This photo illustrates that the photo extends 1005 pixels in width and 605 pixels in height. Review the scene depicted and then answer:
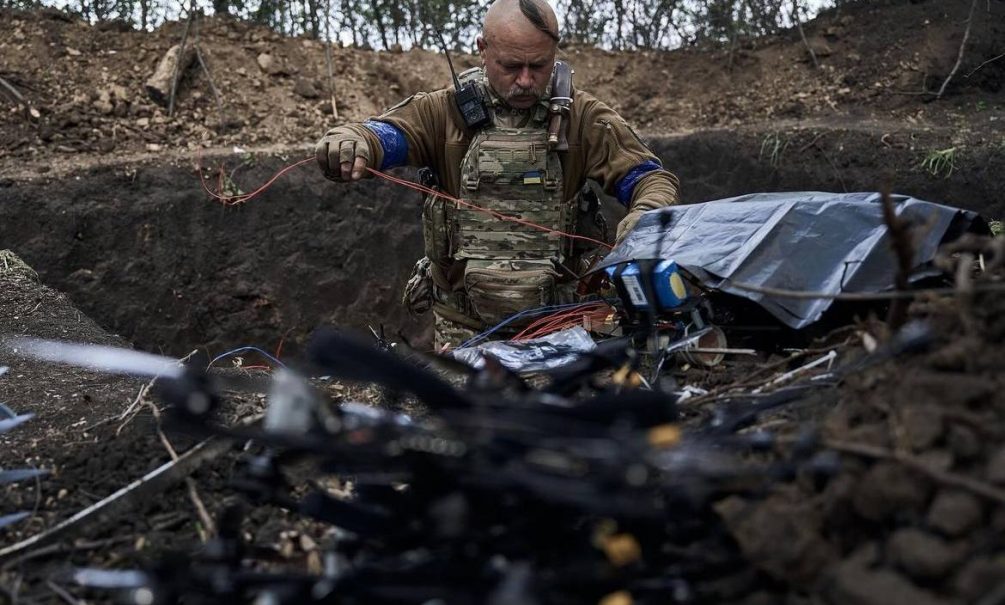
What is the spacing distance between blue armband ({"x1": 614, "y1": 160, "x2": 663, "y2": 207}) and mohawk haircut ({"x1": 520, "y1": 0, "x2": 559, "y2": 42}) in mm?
818

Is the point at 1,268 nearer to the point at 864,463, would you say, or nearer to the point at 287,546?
the point at 287,546

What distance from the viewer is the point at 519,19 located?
14.9 ft

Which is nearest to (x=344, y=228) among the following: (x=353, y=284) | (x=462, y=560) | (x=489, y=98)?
(x=353, y=284)

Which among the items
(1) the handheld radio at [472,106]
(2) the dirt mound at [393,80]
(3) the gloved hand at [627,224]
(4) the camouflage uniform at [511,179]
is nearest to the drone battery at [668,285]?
(3) the gloved hand at [627,224]

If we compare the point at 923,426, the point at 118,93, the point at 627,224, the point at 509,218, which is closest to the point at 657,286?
the point at 627,224

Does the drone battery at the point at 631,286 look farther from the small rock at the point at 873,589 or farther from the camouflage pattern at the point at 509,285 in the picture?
the small rock at the point at 873,589

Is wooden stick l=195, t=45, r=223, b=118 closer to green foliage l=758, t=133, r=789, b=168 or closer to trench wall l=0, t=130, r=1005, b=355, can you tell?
trench wall l=0, t=130, r=1005, b=355

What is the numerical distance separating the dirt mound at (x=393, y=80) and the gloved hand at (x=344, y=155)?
Answer: 4.37 m

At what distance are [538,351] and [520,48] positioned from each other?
1.67m

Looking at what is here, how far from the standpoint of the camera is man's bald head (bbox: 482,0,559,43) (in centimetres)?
454

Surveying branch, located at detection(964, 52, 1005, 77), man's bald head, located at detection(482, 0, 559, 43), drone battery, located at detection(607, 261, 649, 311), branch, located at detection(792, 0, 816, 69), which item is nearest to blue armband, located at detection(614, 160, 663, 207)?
man's bald head, located at detection(482, 0, 559, 43)

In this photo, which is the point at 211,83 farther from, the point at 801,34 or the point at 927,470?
the point at 927,470

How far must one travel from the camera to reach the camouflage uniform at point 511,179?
15.5 feet

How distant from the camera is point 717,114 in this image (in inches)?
375
